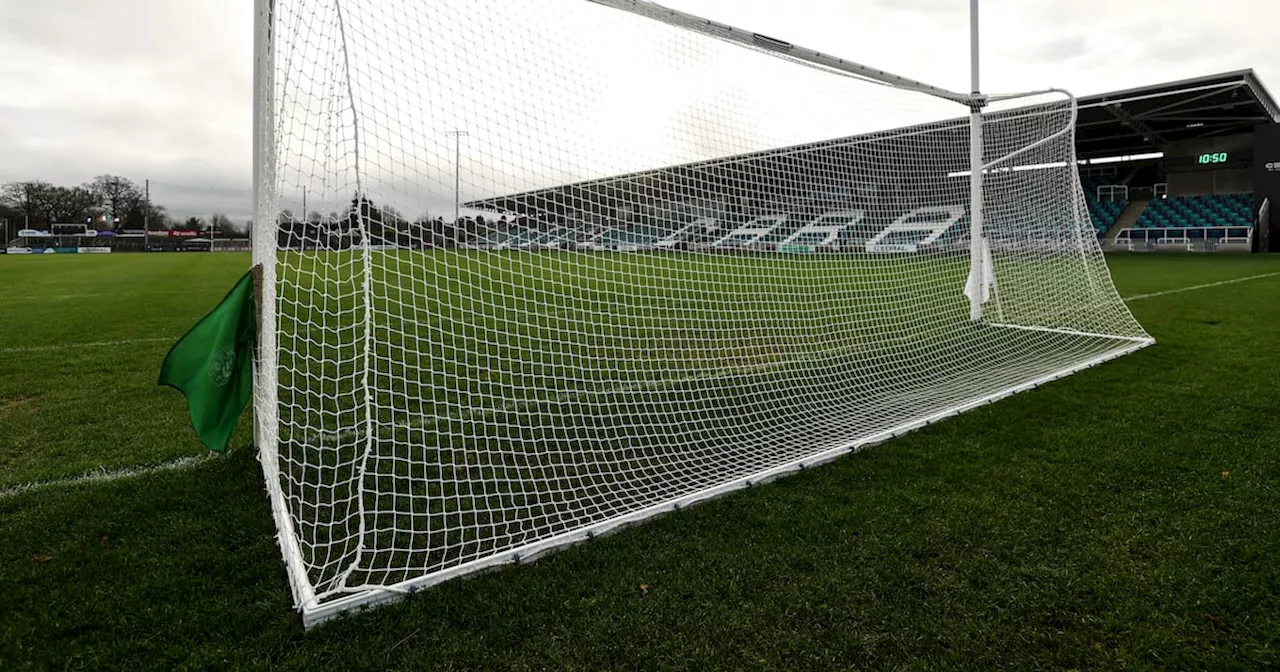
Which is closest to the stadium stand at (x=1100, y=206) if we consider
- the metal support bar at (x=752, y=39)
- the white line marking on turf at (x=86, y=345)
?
the metal support bar at (x=752, y=39)

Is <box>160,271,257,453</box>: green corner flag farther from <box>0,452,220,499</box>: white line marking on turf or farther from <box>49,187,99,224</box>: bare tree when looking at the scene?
<box>49,187,99,224</box>: bare tree

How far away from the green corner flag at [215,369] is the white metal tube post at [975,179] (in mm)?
5874

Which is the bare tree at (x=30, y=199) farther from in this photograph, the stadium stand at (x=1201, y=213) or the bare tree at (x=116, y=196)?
the stadium stand at (x=1201, y=213)

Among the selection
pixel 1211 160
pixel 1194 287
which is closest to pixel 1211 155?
pixel 1211 160

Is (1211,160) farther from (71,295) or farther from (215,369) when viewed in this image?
(71,295)

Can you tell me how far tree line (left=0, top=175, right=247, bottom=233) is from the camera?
6044cm

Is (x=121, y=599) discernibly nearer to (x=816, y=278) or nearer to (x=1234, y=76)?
(x=816, y=278)

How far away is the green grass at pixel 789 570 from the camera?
1.73 metres

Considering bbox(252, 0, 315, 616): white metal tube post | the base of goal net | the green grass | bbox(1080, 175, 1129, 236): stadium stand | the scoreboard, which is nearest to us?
the green grass

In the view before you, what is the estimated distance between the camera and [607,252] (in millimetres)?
4625

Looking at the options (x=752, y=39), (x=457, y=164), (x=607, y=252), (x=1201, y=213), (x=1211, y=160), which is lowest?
(x=607, y=252)

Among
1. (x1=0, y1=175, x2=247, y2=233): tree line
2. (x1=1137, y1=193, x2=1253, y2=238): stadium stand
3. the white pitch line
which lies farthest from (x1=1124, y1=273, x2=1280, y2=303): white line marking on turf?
(x1=0, y1=175, x2=247, y2=233): tree line

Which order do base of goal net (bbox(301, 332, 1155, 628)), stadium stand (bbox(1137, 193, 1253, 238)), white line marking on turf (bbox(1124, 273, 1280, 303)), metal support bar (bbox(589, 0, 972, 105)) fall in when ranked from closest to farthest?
base of goal net (bbox(301, 332, 1155, 628)) → metal support bar (bbox(589, 0, 972, 105)) → white line marking on turf (bbox(1124, 273, 1280, 303)) → stadium stand (bbox(1137, 193, 1253, 238))

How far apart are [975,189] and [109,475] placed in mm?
6593
